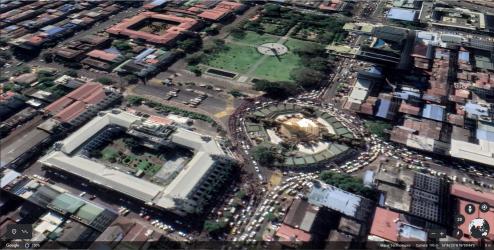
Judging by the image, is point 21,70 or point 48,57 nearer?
point 21,70

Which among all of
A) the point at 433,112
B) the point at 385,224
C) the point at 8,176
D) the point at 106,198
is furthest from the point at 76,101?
the point at 433,112

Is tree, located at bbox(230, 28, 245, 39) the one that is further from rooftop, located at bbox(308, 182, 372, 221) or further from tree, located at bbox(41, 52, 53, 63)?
rooftop, located at bbox(308, 182, 372, 221)

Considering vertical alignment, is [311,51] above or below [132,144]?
below

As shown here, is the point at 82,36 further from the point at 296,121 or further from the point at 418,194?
the point at 418,194

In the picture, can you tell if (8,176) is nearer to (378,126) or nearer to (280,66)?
(280,66)

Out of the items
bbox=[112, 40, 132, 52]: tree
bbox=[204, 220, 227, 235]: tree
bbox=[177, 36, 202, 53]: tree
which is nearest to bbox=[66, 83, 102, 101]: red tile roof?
bbox=[112, 40, 132, 52]: tree

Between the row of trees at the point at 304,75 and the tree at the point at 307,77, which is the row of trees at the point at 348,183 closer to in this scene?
the row of trees at the point at 304,75
